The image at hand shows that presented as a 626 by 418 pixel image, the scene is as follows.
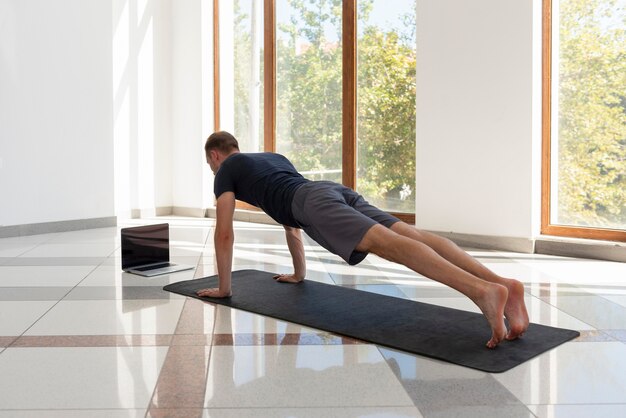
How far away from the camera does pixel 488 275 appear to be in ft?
9.12

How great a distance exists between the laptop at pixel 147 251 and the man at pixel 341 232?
39.0 inches

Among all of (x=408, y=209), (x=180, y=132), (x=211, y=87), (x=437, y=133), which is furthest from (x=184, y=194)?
(x=437, y=133)

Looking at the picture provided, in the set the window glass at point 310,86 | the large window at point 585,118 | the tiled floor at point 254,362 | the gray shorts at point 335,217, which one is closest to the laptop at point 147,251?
the tiled floor at point 254,362

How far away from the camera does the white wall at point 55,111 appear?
6141 millimetres

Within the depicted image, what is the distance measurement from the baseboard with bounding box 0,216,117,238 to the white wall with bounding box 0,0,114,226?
0.05 metres

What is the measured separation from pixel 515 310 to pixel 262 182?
1.31 metres

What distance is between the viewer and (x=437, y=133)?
5816 millimetres

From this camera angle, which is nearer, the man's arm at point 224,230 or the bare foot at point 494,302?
the bare foot at point 494,302

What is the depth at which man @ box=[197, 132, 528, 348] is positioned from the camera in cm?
264

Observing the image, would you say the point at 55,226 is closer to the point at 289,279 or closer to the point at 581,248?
the point at 289,279

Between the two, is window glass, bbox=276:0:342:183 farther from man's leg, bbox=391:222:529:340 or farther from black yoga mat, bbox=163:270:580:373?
man's leg, bbox=391:222:529:340

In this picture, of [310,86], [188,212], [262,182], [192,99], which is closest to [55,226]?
[188,212]

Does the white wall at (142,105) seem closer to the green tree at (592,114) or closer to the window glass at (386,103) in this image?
the window glass at (386,103)

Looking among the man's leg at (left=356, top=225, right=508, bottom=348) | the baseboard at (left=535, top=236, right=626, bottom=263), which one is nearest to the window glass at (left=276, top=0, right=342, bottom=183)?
the baseboard at (left=535, top=236, right=626, bottom=263)
